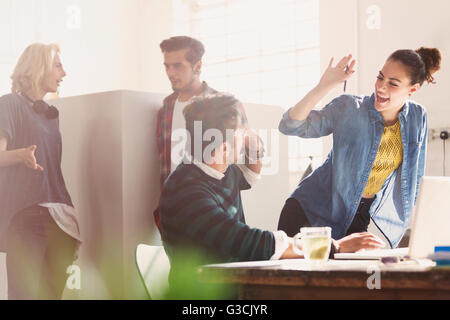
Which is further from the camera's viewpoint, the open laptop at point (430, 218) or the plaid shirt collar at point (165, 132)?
the plaid shirt collar at point (165, 132)

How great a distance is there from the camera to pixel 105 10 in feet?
17.9

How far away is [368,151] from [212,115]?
0.85m

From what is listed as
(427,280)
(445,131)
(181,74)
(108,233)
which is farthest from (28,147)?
(445,131)

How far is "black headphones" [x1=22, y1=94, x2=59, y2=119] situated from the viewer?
8.93 ft

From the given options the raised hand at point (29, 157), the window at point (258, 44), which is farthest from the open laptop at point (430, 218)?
the window at point (258, 44)

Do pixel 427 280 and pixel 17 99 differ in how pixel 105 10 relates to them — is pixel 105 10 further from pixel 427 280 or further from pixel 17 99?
pixel 427 280

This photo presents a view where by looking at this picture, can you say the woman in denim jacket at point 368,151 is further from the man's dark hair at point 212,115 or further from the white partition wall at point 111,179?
the white partition wall at point 111,179

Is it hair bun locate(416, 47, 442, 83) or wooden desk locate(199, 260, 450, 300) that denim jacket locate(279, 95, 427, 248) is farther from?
wooden desk locate(199, 260, 450, 300)

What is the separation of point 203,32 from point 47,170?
318 cm

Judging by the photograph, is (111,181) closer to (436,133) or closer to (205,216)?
(205,216)

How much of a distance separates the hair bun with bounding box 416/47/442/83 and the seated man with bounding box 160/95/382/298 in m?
0.99

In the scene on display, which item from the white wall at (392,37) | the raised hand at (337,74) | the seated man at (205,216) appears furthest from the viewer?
the white wall at (392,37)

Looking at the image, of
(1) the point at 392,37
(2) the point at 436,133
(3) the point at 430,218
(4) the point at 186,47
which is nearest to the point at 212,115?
(4) the point at 186,47

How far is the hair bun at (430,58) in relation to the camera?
2887 millimetres
